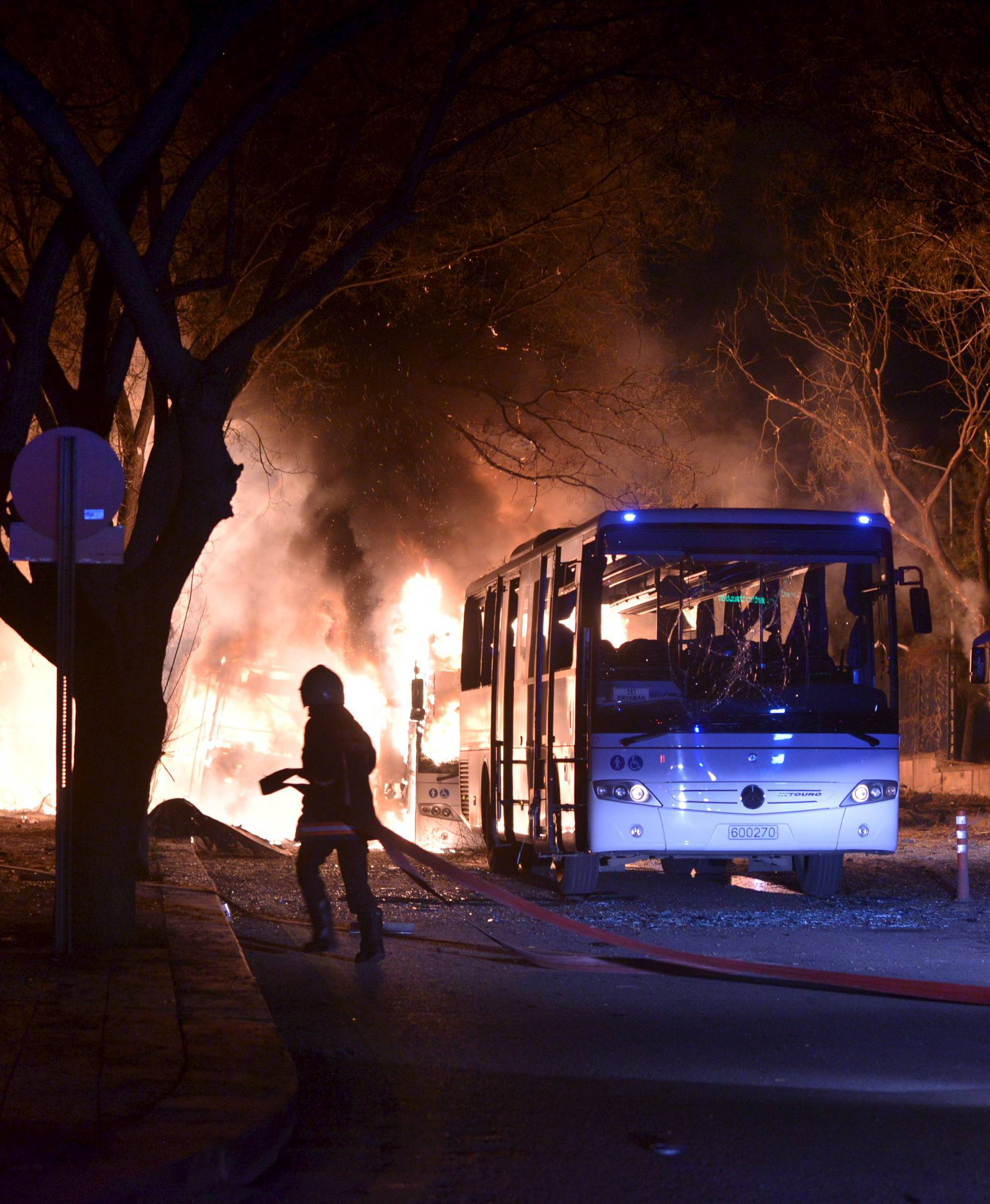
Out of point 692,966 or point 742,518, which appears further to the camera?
point 742,518

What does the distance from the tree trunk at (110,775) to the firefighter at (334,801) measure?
3.97ft

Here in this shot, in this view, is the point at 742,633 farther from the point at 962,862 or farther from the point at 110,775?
the point at 110,775

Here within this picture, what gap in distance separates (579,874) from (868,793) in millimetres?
2633

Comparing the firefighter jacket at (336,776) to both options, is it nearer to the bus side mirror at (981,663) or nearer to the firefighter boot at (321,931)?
the firefighter boot at (321,931)

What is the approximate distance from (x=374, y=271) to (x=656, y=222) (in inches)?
128

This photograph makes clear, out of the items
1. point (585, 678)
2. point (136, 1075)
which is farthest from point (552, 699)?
point (136, 1075)

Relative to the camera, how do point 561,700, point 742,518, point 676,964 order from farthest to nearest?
point 561,700 < point 742,518 < point 676,964

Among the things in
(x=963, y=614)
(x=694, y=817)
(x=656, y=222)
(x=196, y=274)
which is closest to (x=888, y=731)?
(x=694, y=817)

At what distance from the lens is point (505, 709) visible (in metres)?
16.2

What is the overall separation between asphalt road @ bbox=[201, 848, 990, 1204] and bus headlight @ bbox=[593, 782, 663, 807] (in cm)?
272

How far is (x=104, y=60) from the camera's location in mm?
12609

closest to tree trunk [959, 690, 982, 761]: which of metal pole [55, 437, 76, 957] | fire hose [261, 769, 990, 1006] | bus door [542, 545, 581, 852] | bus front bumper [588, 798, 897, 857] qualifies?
bus door [542, 545, 581, 852]

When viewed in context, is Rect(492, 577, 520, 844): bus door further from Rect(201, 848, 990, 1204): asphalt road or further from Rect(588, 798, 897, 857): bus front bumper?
Rect(201, 848, 990, 1204): asphalt road

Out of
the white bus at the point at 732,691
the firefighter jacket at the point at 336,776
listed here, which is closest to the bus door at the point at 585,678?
the white bus at the point at 732,691
